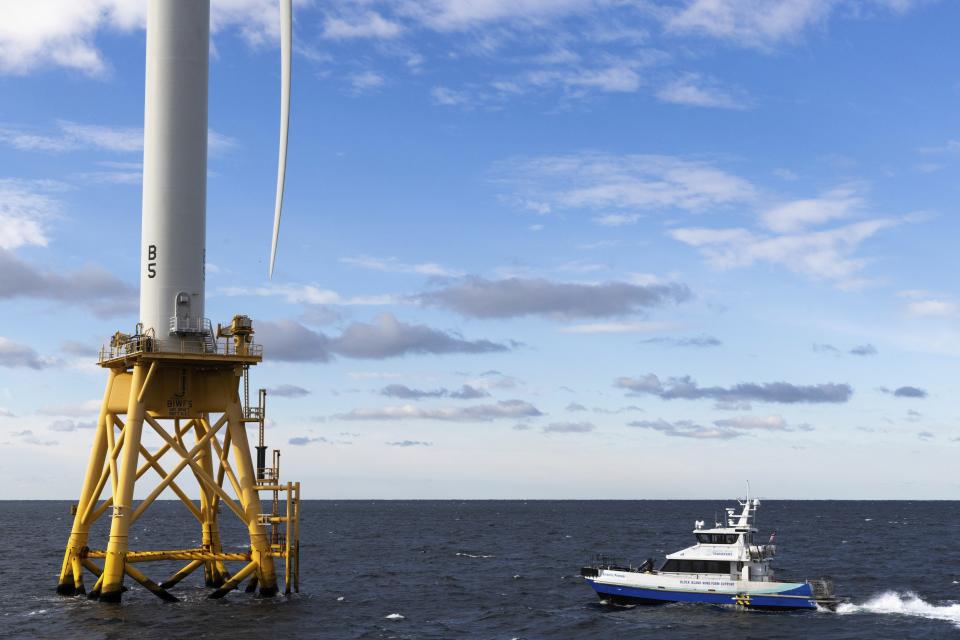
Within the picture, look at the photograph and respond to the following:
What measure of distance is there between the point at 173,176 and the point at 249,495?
52.1 feet

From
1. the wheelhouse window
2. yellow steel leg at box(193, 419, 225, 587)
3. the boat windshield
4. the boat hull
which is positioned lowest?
the boat hull

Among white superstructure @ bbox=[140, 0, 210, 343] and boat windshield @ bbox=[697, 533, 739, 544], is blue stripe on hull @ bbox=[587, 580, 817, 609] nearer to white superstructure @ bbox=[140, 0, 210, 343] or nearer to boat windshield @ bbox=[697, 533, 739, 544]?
boat windshield @ bbox=[697, 533, 739, 544]

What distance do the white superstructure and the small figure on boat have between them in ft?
87.4

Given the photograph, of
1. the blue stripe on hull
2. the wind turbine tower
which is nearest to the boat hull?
the blue stripe on hull

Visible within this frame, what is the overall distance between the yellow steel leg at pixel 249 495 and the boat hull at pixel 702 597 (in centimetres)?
1770

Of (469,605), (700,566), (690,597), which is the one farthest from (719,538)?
(469,605)

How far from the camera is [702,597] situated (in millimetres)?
53219

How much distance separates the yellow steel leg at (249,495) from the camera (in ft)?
162

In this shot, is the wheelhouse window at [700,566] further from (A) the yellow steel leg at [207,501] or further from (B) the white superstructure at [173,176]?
(B) the white superstructure at [173,176]

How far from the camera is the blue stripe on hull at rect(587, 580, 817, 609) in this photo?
5231cm

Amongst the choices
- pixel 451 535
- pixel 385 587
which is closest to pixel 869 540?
pixel 451 535

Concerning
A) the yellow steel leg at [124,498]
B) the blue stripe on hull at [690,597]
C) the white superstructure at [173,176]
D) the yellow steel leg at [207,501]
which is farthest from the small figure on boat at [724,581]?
the white superstructure at [173,176]

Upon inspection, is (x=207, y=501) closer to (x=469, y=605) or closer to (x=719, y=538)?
(x=469, y=605)

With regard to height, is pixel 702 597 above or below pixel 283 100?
below
